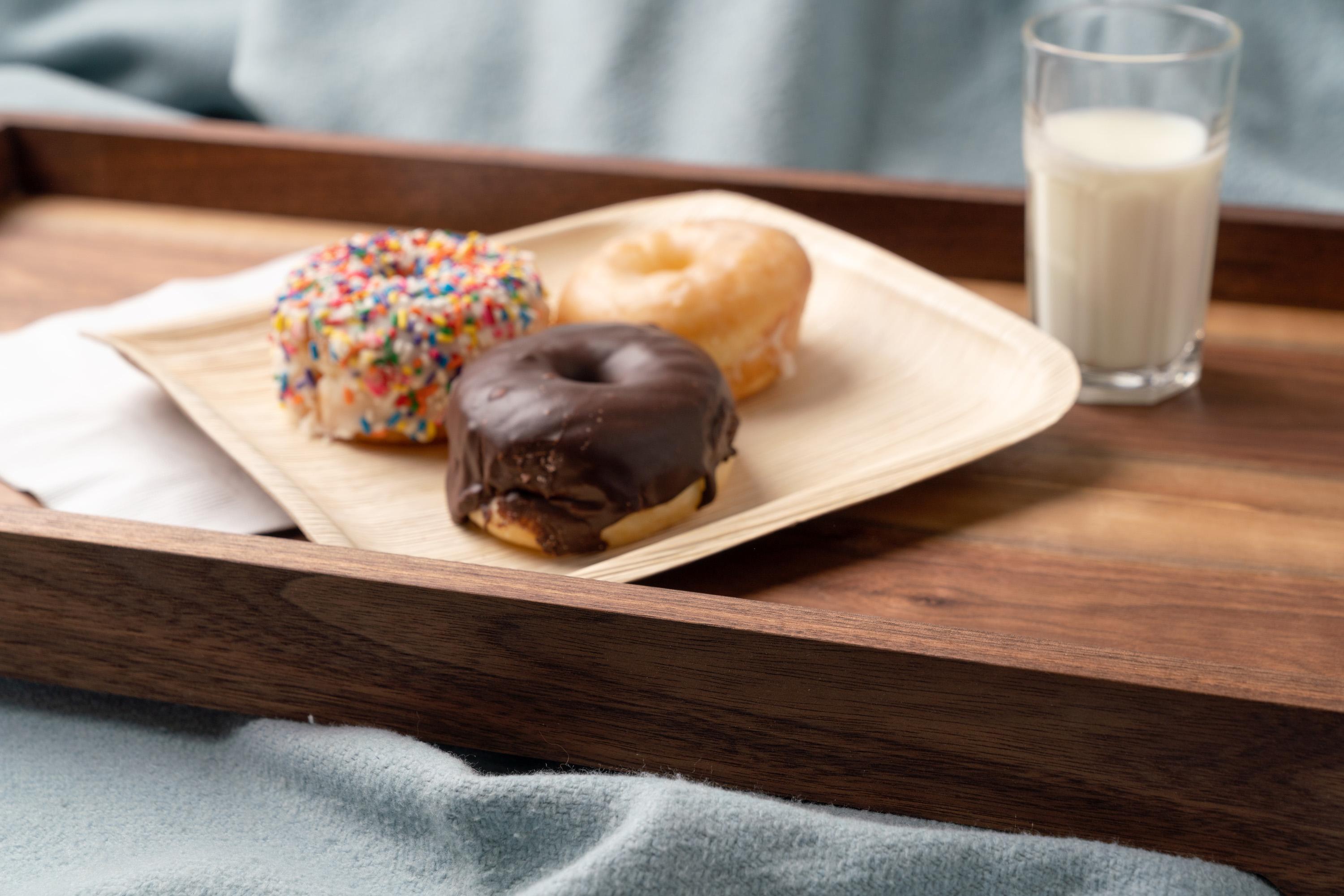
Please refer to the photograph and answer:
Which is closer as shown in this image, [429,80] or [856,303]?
[856,303]

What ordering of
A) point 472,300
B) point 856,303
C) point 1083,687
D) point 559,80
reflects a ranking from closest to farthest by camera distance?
point 1083,687 → point 472,300 → point 856,303 → point 559,80

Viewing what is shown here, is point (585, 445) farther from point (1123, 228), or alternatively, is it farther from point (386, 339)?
point (1123, 228)

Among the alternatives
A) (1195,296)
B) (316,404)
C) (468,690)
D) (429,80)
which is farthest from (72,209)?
(1195,296)

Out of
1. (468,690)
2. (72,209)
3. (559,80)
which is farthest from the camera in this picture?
(559,80)

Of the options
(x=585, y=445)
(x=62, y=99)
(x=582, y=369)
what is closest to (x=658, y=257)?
(x=582, y=369)

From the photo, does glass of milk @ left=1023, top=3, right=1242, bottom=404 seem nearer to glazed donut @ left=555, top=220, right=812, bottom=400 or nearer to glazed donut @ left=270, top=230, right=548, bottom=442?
glazed donut @ left=555, top=220, right=812, bottom=400

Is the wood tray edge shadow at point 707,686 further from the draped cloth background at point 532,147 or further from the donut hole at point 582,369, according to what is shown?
the donut hole at point 582,369

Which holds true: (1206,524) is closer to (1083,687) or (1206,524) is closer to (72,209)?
(1083,687)
